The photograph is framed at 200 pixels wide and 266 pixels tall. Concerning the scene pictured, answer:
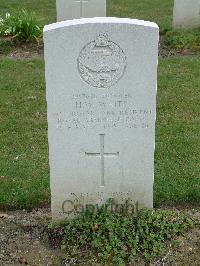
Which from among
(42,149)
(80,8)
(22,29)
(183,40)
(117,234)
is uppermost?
(80,8)

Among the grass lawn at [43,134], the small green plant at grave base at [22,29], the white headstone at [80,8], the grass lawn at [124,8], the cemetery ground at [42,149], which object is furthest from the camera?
the grass lawn at [124,8]

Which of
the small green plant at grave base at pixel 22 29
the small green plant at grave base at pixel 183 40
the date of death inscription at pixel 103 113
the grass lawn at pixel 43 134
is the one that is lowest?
the grass lawn at pixel 43 134

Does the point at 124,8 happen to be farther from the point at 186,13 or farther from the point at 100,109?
the point at 100,109

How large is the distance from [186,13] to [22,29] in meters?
3.17

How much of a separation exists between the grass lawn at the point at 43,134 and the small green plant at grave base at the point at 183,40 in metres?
0.64

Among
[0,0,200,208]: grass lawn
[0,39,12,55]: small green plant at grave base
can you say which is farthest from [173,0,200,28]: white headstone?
[0,39,12,55]: small green plant at grave base

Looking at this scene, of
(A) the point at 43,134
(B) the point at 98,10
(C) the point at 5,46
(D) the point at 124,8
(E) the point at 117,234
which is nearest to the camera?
(E) the point at 117,234

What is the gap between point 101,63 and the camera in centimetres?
425

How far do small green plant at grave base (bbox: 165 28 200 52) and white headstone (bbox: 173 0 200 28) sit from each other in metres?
0.39

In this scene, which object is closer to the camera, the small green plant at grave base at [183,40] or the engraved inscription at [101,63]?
the engraved inscription at [101,63]

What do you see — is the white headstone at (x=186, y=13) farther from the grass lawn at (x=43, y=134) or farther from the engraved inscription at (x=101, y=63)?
the engraved inscription at (x=101, y=63)

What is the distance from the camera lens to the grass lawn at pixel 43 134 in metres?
5.37

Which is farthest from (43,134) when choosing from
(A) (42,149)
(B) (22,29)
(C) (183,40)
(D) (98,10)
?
(D) (98,10)

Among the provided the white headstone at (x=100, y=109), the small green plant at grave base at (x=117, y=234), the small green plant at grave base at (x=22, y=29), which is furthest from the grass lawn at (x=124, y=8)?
the small green plant at grave base at (x=117, y=234)
